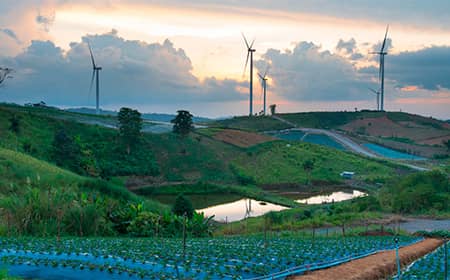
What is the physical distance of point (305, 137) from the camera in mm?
95875

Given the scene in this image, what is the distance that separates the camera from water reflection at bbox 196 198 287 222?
1666 inches

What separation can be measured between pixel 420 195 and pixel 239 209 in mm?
16362

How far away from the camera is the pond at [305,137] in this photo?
9138 cm

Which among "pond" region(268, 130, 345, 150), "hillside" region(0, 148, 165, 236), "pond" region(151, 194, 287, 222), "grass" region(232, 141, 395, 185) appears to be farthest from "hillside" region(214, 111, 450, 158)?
"hillside" region(0, 148, 165, 236)

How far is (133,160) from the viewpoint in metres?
59.9

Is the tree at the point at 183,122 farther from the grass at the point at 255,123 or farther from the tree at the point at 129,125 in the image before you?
the grass at the point at 255,123

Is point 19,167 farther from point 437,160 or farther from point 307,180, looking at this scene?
point 437,160

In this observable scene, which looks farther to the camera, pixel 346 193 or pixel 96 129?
pixel 96 129

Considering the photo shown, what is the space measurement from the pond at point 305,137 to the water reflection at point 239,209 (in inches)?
1710

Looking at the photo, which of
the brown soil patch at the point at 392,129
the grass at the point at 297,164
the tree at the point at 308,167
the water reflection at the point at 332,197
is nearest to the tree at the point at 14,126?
the grass at the point at 297,164

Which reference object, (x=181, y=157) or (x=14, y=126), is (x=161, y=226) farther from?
(x=181, y=157)

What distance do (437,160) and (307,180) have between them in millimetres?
27320

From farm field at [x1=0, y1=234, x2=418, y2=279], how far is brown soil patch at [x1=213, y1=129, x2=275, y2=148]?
182ft

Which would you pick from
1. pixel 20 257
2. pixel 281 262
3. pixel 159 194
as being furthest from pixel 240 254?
pixel 159 194
